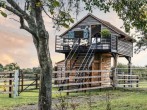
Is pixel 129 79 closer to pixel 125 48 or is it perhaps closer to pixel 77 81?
pixel 125 48

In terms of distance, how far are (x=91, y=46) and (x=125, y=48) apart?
561 centimetres

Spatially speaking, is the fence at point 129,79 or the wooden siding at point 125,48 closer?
the fence at point 129,79

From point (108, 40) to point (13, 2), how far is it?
24.5 meters

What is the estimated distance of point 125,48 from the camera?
128 ft

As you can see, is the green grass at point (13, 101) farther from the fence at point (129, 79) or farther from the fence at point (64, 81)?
the fence at point (129, 79)

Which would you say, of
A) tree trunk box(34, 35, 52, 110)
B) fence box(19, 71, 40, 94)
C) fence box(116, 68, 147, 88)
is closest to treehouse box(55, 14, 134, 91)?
fence box(116, 68, 147, 88)

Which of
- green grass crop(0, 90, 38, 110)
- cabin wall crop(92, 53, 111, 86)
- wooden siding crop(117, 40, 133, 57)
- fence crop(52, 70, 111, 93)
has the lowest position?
green grass crop(0, 90, 38, 110)

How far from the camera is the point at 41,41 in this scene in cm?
1069

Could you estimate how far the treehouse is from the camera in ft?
112

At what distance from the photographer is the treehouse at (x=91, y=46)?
112 ft

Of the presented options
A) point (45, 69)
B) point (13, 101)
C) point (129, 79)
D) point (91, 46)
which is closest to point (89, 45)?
point (91, 46)

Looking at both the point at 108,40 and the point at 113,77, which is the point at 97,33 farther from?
the point at 113,77

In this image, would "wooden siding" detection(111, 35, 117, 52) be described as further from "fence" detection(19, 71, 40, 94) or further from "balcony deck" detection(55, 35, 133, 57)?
"fence" detection(19, 71, 40, 94)

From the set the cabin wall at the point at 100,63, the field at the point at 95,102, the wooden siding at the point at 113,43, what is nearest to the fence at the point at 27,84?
the field at the point at 95,102
